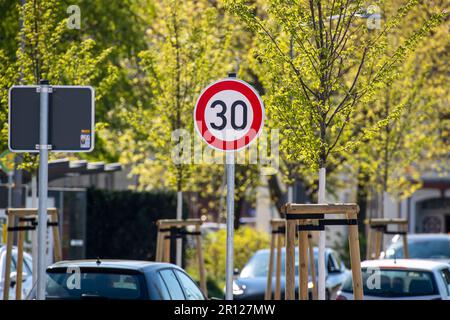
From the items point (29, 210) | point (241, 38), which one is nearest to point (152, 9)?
point (241, 38)

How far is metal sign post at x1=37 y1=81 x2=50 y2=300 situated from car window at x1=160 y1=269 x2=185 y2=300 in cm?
228

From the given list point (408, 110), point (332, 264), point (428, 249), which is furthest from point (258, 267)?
point (408, 110)

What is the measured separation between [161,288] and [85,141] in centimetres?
210

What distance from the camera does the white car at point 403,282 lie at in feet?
50.4

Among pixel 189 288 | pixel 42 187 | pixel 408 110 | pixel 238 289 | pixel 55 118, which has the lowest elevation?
pixel 238 289

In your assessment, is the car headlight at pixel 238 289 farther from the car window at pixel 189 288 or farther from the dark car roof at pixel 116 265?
the dark car roof at pixel 116 265

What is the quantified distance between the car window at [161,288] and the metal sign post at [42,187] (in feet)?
6.21

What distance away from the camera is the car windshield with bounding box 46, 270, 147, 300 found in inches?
444

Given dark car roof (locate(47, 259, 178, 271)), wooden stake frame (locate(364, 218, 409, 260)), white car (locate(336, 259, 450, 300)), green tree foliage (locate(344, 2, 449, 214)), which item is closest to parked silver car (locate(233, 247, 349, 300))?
wooden stake frame (locate(364, 218, 409, 260))

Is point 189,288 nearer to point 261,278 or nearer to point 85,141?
point 85,141

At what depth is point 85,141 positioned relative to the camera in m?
10.0

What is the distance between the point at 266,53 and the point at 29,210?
4.53m

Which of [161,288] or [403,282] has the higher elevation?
[161,288]

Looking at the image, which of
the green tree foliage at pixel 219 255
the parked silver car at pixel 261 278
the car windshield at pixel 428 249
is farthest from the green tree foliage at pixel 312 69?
the green tree foliage at pixel 219 255
